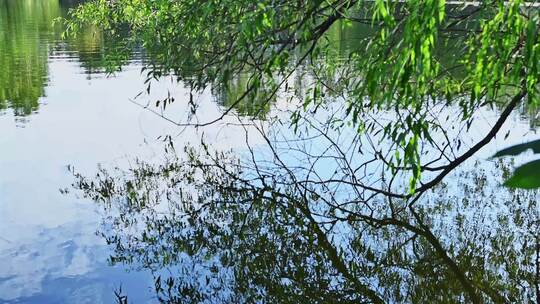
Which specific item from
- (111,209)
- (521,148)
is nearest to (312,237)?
(111,209)

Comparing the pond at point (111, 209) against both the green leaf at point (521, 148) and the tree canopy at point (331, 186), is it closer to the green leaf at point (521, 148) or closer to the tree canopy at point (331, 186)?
the tree canopy at point (331, 186)

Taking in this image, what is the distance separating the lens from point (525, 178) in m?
1.20

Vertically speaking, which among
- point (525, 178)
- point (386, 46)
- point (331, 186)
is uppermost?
point (386, 46)

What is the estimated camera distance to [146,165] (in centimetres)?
945

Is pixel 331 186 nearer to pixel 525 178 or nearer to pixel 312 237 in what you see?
pixel 312 237

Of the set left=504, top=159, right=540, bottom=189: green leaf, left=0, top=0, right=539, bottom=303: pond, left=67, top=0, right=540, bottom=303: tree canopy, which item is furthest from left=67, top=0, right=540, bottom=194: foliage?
left=504, top=159, right=540, bottom=189: green leaf

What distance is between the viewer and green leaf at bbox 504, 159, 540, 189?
3.93 ft

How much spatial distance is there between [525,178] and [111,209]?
22.5 ft

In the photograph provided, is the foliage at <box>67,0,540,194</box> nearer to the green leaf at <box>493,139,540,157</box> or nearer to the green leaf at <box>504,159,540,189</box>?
the green leaf at <box>493,139,540,157</box>

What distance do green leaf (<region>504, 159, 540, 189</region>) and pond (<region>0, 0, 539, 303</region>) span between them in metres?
0.72

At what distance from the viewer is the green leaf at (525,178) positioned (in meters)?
1.20

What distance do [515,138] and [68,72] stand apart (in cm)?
1390

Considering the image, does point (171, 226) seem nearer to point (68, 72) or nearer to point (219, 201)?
point (219, 201)

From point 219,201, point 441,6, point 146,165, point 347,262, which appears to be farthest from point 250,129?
point 441,6
